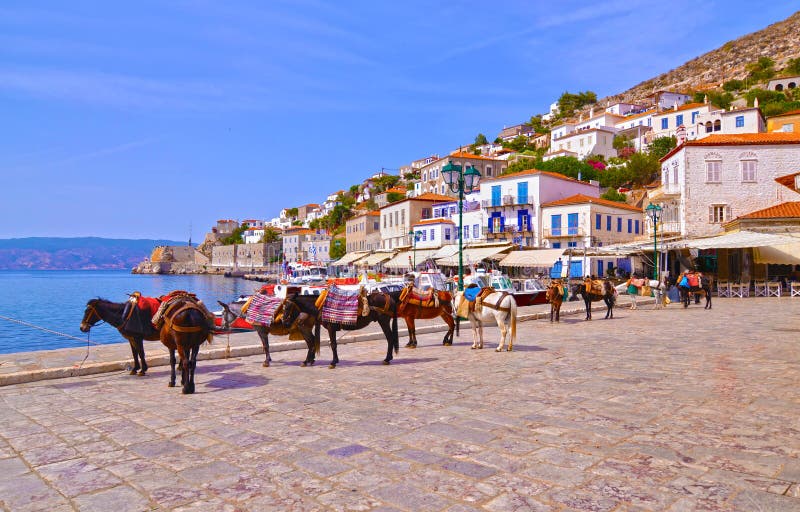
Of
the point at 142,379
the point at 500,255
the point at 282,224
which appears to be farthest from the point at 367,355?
the point at 282,224

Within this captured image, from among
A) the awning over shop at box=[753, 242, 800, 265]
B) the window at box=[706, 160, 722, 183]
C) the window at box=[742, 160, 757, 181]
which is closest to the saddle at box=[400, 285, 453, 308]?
the awning over shop at box=[753, 242, 800, 265]

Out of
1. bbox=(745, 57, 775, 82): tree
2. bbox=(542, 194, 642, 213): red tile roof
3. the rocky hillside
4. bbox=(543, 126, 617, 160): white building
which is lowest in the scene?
bbox=(542, 194, 642, 213): red tile roof

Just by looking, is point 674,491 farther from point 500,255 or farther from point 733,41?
point 733,41

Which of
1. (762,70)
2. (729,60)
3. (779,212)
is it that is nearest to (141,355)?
(779,212)

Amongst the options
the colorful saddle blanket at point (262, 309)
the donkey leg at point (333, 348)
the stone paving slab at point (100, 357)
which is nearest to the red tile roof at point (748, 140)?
the stone paving slab at point (100, 357)

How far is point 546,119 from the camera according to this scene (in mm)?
138875

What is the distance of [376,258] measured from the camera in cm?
5891

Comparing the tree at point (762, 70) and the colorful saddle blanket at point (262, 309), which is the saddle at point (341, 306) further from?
the tree at point (762, 70)

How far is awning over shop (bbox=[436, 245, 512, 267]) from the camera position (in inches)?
1683

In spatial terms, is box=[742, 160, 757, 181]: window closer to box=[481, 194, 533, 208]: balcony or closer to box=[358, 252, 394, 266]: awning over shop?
box=[481, 194, 533, 208]: balcony

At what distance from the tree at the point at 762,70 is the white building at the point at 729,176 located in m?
76.5

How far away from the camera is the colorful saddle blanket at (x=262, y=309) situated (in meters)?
10.4

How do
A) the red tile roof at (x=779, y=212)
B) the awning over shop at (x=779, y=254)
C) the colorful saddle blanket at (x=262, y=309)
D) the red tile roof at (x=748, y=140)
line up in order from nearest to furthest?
the colorful saddle blanket at (x=262, y=309) < the awning over shop at (x=779, y=254) < the red tile roof at (x=779, y=212) < the red tile roof at (x=748, y=140)

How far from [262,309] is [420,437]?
5.73 meters
